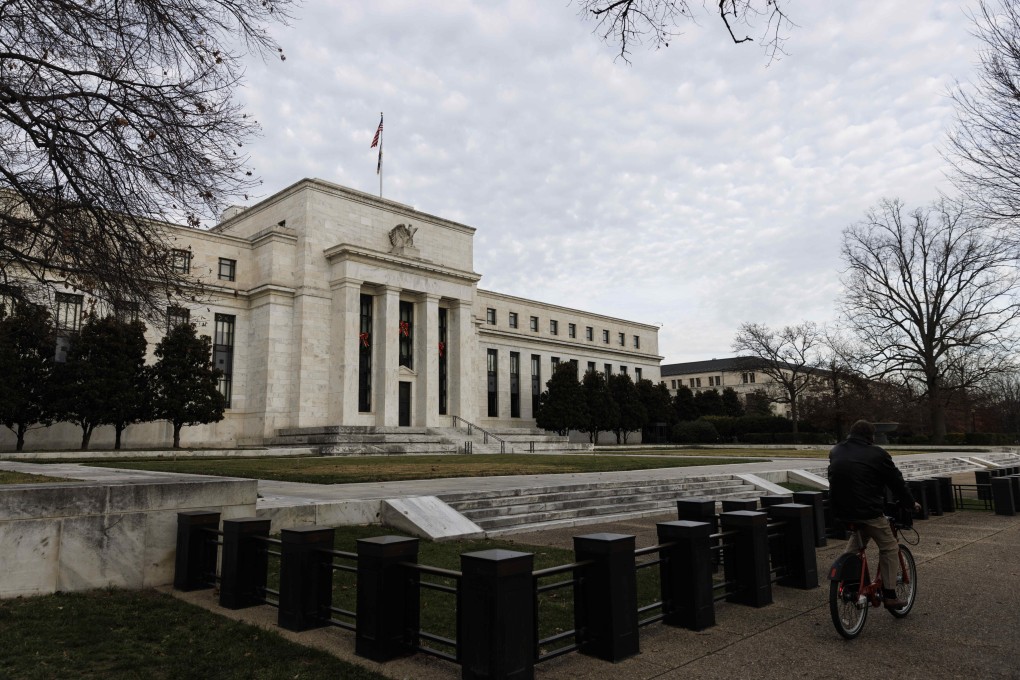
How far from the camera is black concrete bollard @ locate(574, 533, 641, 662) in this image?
5320mm

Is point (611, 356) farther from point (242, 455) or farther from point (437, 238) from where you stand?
point (242, 455)

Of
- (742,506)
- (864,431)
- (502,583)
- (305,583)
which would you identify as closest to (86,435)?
(305,583)

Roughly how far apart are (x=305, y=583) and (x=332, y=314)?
36.7 m

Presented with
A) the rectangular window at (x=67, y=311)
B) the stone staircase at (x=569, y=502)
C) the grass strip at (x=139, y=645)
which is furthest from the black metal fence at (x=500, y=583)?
the rectangular window at (x=67, y=311)

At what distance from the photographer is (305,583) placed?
6.14 meters

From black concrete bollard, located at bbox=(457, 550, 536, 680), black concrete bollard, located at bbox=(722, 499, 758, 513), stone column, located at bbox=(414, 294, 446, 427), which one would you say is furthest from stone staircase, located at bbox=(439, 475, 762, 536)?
stone column, located at bbox=(414, 294, 446, 427)

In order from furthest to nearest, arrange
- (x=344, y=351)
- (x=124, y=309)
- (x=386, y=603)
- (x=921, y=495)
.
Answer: (x=344, y=351)
(x=921, y=495)
(x=124, y=309)
(x=386, y=603)

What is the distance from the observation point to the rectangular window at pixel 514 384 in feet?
196

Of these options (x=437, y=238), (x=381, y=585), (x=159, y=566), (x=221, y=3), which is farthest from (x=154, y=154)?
(x=437, y=238)

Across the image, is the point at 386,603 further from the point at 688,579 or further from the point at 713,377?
the point at 713,377

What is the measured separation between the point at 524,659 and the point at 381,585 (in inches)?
53.0

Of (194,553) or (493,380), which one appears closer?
(194,553)

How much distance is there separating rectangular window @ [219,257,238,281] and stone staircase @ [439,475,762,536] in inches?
1304

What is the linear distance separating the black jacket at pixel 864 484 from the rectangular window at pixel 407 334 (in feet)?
130
